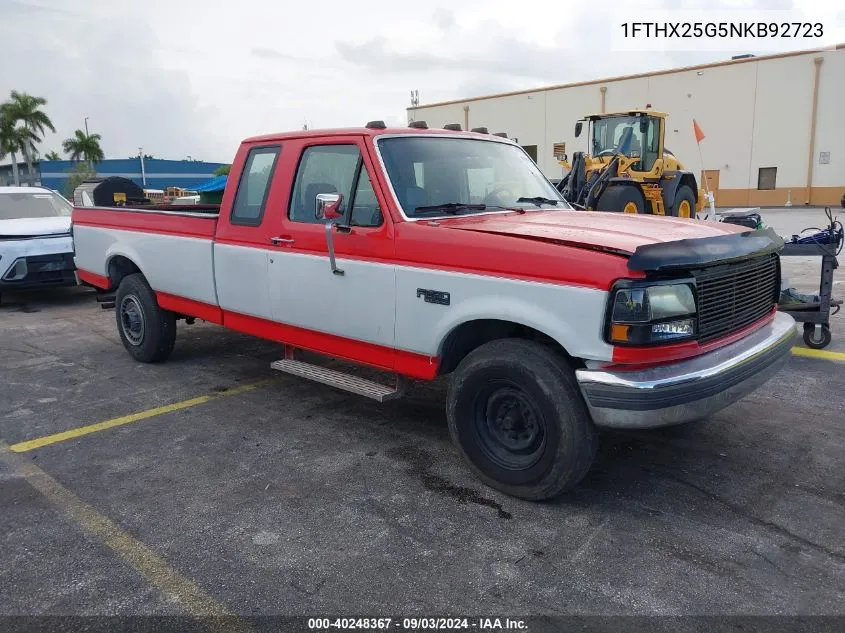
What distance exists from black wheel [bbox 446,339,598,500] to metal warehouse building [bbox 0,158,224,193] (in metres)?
72.2

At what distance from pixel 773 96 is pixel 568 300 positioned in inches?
1562

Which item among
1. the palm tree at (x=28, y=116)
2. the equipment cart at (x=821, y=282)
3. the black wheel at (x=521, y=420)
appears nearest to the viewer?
the black wheel at (x=521, y=420)

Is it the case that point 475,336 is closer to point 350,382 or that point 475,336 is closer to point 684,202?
point 350,382

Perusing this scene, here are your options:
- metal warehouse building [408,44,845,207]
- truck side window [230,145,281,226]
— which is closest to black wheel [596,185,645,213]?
truck side window [230,145,281,226]

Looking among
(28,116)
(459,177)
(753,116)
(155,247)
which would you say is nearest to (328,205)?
(459,177)

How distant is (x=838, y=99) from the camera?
34.8 meters

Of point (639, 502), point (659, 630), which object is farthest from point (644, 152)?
point (659, 630)

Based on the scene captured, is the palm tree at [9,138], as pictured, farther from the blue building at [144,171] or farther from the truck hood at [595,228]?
the truck hood at [595,228]

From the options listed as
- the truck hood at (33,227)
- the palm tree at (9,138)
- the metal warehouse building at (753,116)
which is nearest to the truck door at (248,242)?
the truck hood at (33,227)

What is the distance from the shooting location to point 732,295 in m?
3.66

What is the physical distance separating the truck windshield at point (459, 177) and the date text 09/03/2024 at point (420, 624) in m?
2.31

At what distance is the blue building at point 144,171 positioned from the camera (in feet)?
226

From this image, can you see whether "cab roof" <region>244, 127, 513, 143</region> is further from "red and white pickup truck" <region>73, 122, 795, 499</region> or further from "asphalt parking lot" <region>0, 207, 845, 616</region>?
"asphalt parking lot" <region>0, 207, 845, 616</region>

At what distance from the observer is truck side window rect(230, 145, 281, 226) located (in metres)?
5.03
